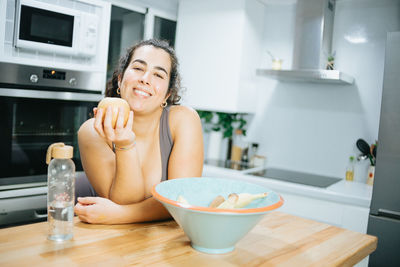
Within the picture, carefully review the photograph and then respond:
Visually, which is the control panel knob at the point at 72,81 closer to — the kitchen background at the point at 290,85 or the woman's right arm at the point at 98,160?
the woman's right arm at the point at 98,160

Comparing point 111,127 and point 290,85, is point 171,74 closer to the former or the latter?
point 111,127

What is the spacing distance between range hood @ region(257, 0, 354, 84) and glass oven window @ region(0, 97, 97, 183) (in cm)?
141

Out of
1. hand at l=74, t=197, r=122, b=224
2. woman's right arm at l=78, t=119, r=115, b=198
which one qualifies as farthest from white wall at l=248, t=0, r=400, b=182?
hand at l=74, t=197, r=122, b=224

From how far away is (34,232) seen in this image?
98cm

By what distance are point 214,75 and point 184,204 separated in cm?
214

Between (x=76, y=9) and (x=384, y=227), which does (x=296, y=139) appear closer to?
(x=384, y=227)

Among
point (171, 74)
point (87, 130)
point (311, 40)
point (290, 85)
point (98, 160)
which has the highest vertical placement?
point (311, 40)

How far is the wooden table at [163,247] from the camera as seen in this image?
2.77 ft

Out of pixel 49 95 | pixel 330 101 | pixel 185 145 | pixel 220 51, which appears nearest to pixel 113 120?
pixel 185 145

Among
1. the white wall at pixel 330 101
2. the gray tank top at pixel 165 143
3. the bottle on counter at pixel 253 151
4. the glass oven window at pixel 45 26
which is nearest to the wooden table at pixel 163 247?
the gray tank top at pixel 165 143

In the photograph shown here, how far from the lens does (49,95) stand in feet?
6.86

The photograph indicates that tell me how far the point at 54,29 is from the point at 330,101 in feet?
6.66

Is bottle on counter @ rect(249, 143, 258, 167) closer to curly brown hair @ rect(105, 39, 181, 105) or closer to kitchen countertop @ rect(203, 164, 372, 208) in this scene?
kitchen countertop @ rect(203, 164, 372, 208)

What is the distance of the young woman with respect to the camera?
3.67 feet
